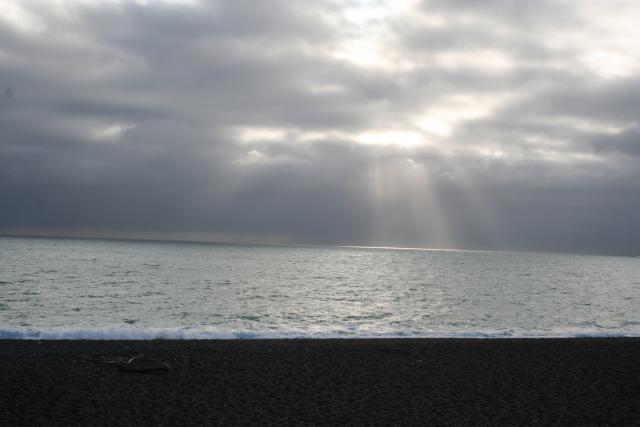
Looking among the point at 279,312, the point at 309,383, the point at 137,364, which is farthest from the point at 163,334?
the point at 279,312

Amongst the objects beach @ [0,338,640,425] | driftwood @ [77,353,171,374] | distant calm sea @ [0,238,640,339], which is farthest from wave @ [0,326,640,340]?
driftwood @ [77,353,171,374]

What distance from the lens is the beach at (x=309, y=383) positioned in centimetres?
1154

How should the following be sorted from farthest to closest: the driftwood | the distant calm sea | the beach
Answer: the distant calm sea → the driftwood → the beach

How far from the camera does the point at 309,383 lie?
47.2 feet

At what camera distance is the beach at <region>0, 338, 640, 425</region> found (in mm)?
11539

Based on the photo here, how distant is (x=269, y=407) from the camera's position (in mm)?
12062

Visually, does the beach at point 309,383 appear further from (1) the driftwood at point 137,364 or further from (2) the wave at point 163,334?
(2) the wave at point 163,334

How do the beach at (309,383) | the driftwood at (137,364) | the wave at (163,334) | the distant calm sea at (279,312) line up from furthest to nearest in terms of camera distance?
the distant calm sea at (279,312), the wave at (163,334), the driftwood at (137,364), the beach at (309,383)

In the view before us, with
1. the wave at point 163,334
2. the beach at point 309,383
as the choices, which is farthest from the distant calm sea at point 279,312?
the beach at point 309,383

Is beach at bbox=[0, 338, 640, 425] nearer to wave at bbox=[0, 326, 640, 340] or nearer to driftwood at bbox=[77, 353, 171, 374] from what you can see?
driftwood at bbox=[77, 353, 171, 374]

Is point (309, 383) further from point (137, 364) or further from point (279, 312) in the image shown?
point (279, 312)

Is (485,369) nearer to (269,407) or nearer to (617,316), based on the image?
(269,407)

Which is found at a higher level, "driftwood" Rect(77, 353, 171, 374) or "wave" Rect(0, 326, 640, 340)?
"driftwood" Rect(77, 353, 171, 374)

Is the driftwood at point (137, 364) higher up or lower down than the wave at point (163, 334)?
higher up
